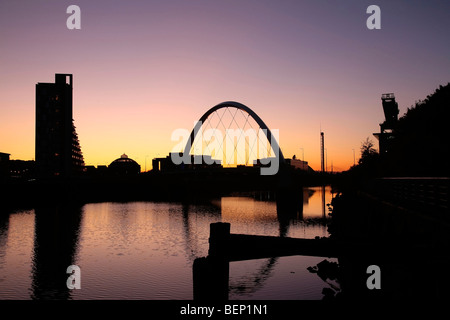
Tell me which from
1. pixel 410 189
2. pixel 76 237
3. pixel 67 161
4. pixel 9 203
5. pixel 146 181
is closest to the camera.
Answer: pixel 410 189

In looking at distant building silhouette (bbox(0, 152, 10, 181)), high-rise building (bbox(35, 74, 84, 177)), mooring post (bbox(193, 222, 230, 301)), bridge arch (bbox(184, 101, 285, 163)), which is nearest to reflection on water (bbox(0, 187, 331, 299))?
mooring post (bbox(193, 222, 230, 301))

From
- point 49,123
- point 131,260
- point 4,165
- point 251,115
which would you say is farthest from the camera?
point 49,123

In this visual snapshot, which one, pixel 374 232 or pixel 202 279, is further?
pixel 374 232

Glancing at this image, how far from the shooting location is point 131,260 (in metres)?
26.7

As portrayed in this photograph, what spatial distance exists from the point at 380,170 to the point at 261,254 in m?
34.6

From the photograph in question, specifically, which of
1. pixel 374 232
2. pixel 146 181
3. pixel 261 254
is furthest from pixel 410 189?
pixel 146 181

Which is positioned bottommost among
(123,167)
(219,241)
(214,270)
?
(214,270)

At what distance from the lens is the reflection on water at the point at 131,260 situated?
1967 centimetres

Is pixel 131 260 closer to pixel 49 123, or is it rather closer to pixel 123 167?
pixel 49 123

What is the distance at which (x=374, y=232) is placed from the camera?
1698 centimetres

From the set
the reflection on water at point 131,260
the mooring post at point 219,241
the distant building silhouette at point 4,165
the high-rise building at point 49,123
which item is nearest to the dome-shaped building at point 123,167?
the high-rise building at point 49,123

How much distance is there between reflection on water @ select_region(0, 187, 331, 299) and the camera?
64.5 feet

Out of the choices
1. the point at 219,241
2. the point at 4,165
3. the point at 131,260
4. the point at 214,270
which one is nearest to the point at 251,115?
the point at 131,260
